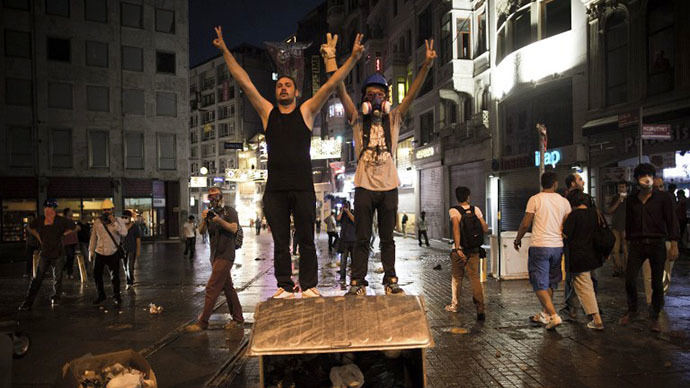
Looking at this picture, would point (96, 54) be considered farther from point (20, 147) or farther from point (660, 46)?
point (660, 46)

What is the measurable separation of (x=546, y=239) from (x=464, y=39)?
73.9ft

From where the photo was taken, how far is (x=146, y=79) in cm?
3697

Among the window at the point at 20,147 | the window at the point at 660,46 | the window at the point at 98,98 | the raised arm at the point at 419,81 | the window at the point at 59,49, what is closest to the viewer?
the raised arm at the point at 419,81

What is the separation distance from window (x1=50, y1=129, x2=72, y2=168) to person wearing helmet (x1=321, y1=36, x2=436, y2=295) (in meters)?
33.9

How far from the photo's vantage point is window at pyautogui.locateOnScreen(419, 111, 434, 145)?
106ft

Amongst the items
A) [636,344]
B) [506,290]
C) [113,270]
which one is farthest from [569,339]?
[113,270]

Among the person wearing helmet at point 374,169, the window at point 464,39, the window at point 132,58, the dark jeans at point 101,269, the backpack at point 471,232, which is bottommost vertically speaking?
the dark jeans at point 101,269

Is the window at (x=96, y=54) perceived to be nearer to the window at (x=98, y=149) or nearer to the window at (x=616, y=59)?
the window at (x=98, y=149)

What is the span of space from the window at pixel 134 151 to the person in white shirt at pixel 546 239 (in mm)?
33517

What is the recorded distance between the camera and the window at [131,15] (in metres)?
36.3

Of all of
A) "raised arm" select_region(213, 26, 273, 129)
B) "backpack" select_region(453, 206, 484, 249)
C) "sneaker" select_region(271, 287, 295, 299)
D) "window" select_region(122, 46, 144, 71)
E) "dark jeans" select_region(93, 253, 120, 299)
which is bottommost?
"dark jeans" select_region(93, 253, 120, 299)

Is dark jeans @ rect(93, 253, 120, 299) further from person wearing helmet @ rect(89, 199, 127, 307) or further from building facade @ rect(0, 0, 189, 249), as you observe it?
building facade @ rect(0, 0, 189, 249)

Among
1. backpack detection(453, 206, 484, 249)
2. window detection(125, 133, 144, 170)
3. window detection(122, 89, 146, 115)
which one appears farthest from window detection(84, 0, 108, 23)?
backpack detection(453, 206, 484, 249)

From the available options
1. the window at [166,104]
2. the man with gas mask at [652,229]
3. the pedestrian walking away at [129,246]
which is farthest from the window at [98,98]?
the man with gas mask at [652,229]
